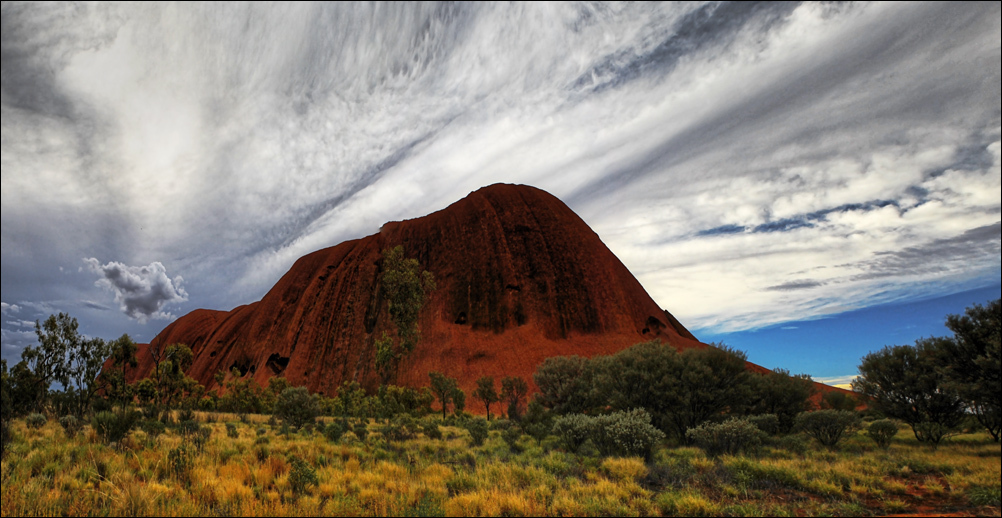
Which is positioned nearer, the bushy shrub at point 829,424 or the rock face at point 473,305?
the bushy shrub at point 829,424

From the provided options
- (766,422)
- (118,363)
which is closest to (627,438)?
(766,422)

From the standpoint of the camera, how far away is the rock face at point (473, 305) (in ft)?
154

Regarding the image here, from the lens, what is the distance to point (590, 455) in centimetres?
1229

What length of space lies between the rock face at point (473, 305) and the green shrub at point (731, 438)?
29194mm

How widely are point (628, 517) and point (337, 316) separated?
56081mm

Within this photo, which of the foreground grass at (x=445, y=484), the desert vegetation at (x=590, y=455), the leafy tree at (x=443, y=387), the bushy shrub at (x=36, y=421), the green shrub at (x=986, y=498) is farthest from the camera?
the leafy tree at (x=443, y=387)

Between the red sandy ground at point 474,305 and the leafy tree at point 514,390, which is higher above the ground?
the red sandy ground at point 474,305

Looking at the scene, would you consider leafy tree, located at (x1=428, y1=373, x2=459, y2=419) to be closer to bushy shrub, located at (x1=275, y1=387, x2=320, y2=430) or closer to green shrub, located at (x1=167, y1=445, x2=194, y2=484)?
A: bushy shrub, located at (x1=275, y1=387, x2=320, y2=430)

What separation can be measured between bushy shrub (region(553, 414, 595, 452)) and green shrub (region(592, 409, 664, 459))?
0.48 metres

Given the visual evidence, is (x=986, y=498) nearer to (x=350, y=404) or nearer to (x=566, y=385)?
(x=566, y=385)

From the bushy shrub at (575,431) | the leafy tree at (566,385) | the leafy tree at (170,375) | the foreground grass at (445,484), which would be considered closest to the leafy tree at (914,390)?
the foreground grass at (445,484)

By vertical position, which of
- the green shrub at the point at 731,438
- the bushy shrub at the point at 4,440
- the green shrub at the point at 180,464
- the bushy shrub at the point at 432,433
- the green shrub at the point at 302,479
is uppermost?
the bushy shrub at the point at 4,440

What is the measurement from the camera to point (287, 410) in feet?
58.9

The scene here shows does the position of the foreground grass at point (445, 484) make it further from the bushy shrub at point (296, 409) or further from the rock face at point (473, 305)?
the rock face at point (473, 305)
